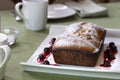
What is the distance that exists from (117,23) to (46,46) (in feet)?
1.50

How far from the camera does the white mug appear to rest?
48.4 inches

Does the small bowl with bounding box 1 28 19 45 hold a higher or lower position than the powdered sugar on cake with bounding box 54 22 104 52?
lower

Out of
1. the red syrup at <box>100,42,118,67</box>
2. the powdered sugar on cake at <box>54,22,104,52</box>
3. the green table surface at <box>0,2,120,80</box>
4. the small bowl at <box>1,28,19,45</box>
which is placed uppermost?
the powdered sugar on cake at <box>54,22,104,52</box>

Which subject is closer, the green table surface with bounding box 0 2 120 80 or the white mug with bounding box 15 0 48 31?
the green table surface with bounding box 0 2 120 80

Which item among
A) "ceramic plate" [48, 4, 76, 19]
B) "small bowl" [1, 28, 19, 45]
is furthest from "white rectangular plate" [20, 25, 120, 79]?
"ceramic plate" [48, 4, 76, 19]

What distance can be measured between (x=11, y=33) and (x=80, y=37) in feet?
1.19

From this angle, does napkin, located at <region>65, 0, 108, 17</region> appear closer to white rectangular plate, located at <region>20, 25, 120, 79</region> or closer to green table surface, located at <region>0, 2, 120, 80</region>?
green table surface, located at <region>0, 2, 120, 80</region>

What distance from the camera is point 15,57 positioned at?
3.19 ft

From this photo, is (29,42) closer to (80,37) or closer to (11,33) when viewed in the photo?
(11,33)

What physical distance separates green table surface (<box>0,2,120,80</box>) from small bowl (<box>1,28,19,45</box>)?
0.06ft

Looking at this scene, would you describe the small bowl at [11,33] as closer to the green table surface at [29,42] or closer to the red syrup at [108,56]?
the green table surface at [29,42]

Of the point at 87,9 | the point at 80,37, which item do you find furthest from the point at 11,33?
the point at 87,9

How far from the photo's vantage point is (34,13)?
1239 mm

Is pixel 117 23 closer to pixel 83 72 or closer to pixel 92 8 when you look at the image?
pixel 92 8
